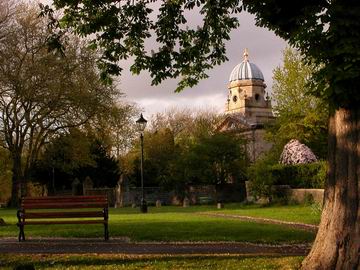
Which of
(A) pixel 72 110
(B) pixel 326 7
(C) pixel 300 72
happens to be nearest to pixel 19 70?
(A) pixel 72 110

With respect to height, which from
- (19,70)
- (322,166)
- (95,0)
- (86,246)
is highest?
(19,70)

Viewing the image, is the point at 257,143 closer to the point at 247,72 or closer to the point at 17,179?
the point at 247,72

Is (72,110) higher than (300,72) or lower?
lower

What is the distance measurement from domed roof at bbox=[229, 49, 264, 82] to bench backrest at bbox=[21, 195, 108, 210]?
89.8m

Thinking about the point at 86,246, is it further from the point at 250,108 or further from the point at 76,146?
the point at 250,108

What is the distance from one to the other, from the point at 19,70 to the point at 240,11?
94.9 feet

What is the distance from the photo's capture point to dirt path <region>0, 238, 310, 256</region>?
10.9 meters

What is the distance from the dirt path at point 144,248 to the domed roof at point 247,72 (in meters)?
91.0

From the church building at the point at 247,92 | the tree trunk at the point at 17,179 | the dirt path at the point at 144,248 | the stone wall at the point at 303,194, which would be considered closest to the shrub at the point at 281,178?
the stone wall at the point at 303,194

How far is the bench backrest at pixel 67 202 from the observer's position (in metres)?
13.7

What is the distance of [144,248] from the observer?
1152 centimetres

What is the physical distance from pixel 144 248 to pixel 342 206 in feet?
16.1

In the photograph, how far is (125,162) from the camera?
65375 millimetres

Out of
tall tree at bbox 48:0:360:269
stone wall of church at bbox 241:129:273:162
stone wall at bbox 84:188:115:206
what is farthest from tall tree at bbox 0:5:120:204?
stone wall of church at bbox 241:129:273:162
